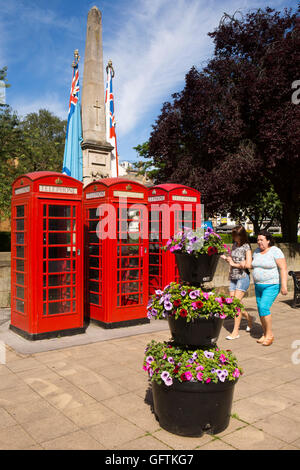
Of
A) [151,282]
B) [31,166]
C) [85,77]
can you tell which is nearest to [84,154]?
[85,77]

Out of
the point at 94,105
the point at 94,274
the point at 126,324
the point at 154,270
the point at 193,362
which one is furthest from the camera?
the point at 94,105

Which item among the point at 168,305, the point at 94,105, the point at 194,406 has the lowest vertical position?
the point at 194,406

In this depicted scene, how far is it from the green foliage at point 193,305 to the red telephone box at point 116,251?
330 cm

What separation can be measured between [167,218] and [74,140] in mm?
3711

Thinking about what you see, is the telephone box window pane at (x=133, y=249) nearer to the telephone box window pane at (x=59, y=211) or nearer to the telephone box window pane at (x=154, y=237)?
the telephone box window pane at (x=154, y=237)

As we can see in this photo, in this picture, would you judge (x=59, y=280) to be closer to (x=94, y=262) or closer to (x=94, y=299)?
(x=94, y=262)

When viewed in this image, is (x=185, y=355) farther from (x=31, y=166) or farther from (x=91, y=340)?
(x=31, y=166)

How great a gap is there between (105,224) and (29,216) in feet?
4.41

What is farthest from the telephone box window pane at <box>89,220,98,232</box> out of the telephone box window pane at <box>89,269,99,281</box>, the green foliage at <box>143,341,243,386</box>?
the green foliage at <box>143,341,243,386</box>

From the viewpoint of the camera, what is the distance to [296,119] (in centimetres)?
1075

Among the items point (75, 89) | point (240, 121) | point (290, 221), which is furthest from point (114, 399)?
point (290, 221)

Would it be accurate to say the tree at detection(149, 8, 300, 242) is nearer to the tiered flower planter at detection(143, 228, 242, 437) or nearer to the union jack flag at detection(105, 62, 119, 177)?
the union jack flag at detection(105, 62, 119, 177)

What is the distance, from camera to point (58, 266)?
245 inches

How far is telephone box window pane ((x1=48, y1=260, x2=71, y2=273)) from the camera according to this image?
20.2 ft
